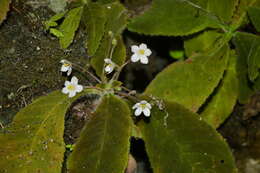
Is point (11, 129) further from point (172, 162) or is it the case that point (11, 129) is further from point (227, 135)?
point (227, 135)

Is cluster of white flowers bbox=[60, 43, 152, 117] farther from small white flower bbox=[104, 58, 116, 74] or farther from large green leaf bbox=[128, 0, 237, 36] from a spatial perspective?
large green leaf bbox=[128, 0, 237, 36]

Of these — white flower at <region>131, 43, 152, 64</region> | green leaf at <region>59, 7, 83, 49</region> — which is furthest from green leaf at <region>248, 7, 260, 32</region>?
green leaf at <region>59, 7, 83, 49</region>

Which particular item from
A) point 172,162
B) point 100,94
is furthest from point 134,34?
point 172,162

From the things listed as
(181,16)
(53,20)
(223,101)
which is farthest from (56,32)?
(223,101)

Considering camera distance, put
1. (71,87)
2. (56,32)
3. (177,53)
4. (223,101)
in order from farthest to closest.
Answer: (177,53) < (223,101) < (56,32) < (71,87)

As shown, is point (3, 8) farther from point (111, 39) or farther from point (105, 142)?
point (105, 142)

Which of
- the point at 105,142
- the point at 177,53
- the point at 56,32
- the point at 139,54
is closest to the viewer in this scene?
the point at 105,142
